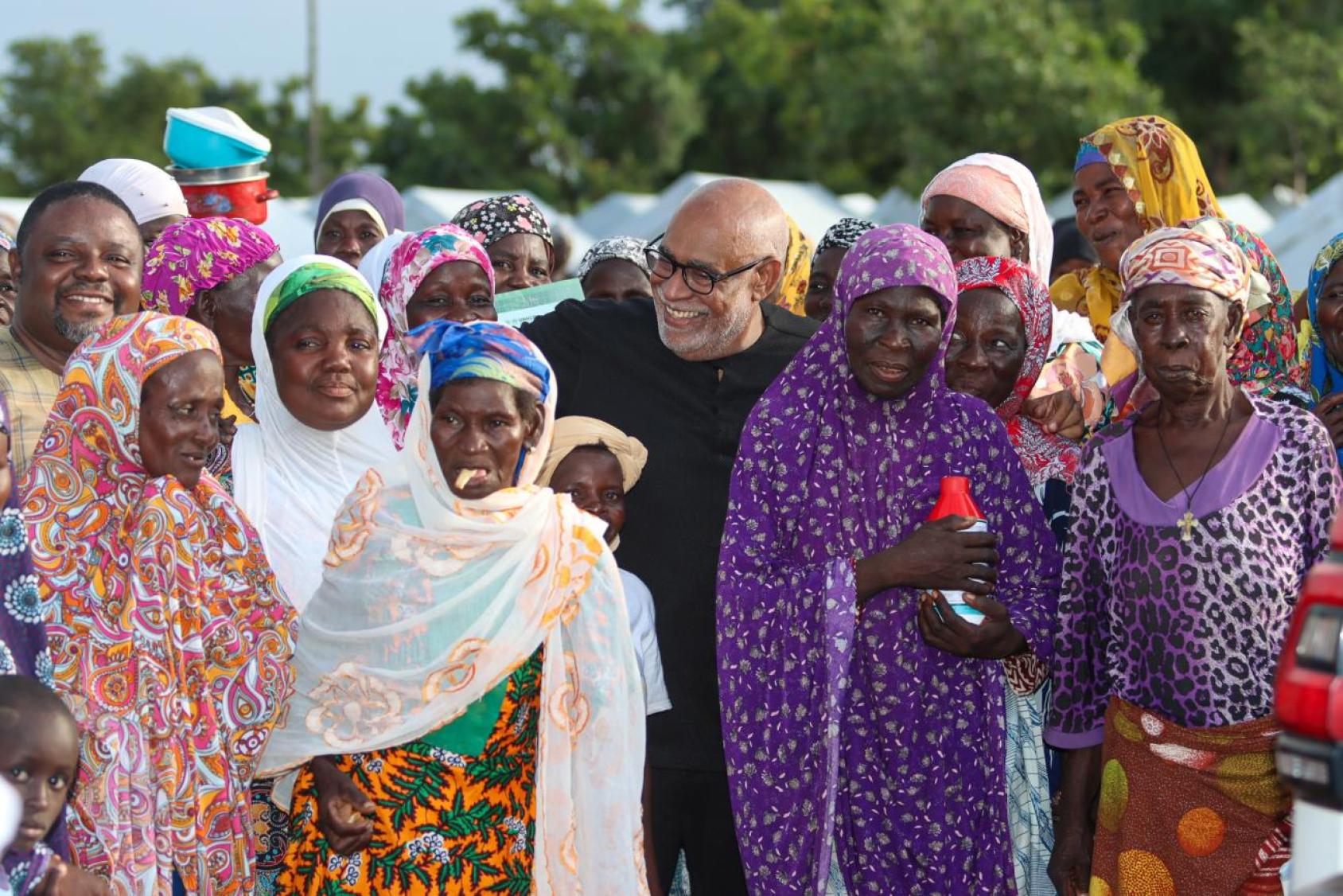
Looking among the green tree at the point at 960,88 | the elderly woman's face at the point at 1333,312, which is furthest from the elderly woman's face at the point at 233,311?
the green tree at the point at 960,88

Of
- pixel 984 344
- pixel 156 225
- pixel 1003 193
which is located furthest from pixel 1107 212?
pixel 156 225

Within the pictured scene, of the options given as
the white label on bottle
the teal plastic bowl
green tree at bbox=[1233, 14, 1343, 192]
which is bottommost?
the white label on bottle

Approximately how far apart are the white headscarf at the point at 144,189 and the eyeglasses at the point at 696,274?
2.56 m

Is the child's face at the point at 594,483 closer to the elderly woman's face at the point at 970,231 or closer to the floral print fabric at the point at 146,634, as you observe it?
the floral print fabric at the point at 146,634

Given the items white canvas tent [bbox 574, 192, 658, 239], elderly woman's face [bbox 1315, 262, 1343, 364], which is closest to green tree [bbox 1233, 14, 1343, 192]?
white canvas tent [bbox 574, 192, 658, 239]

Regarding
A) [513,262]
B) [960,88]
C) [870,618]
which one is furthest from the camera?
[960,88]

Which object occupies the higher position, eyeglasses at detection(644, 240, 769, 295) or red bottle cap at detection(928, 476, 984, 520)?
Answer: eyeglasses at detection(644, 240, 769, 295)

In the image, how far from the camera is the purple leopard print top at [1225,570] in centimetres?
400

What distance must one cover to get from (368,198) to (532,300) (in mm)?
1440

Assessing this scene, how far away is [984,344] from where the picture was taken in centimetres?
491

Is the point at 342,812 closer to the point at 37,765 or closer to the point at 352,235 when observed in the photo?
the point at 37,765

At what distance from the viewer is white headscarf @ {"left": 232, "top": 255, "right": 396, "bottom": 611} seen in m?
4.46

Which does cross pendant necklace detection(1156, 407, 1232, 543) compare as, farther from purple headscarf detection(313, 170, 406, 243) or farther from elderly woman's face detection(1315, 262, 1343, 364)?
purple headscarf detection(313, 170, 406, 243)

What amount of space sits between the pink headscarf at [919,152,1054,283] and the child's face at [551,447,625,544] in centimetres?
164
